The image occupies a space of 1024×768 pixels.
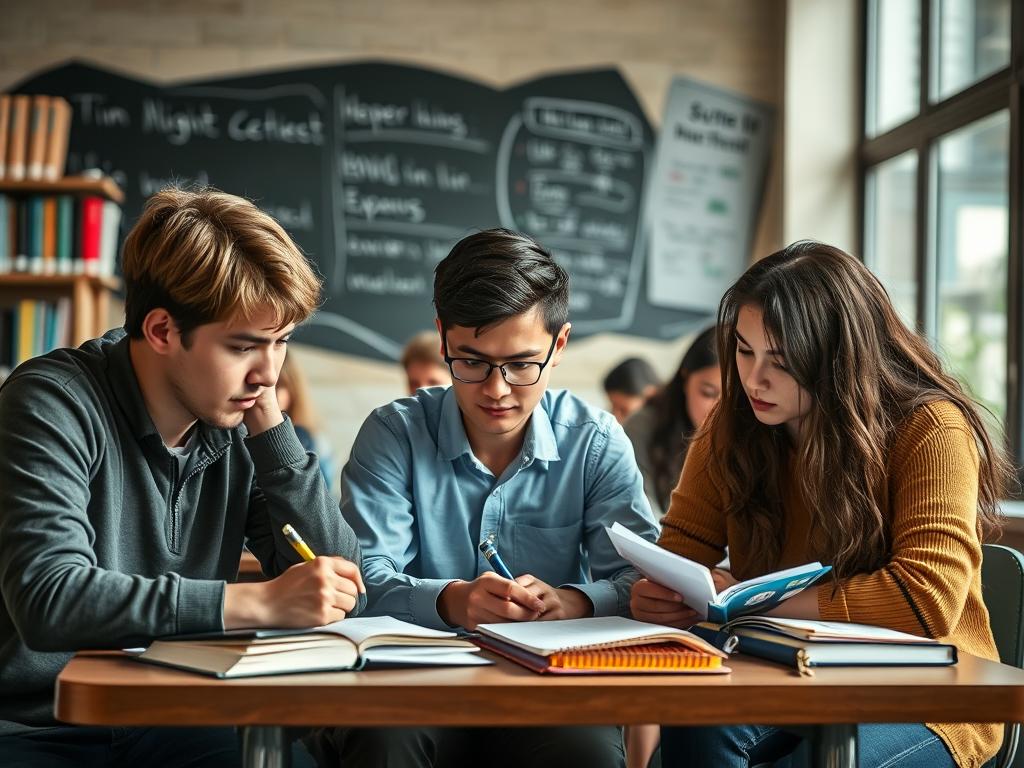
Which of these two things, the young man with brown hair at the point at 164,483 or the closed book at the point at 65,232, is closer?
the young man with brown hair at the point at 164,483

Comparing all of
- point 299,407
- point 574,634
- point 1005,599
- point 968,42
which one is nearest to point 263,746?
point 574,634

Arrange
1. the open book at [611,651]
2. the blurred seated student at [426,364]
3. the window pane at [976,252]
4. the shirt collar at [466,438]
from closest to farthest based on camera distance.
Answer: the open book at [611,651], the shirt collar at [466,438], the window pane at [976,252], the blurred seated student at [426,364]

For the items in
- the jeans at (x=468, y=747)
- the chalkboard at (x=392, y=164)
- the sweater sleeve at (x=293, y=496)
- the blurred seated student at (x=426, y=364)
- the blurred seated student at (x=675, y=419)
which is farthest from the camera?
the chalkboard at (x=392, y=164)

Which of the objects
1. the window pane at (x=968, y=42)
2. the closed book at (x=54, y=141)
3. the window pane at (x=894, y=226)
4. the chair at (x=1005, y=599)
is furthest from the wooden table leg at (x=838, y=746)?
the closed book at (x=54, y=141)

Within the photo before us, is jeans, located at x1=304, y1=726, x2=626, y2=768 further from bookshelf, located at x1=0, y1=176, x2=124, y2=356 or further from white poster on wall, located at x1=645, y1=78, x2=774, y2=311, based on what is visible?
white poster on wall, located at x1=645, y1=78, x2=774, y2=311

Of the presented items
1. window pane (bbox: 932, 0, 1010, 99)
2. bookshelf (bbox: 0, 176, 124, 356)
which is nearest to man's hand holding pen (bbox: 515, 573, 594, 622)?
window pane (bbox: 932, 0, 1010, 99)

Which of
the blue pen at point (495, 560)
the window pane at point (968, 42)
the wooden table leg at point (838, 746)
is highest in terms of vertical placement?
the window pane at point (968, 42)

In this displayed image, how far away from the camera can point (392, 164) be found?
4824 mm

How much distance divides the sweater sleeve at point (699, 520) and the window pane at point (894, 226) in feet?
9.10

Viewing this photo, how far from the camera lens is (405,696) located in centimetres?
110

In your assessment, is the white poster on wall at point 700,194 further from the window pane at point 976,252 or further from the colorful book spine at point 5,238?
the colorful book spine at point 5,238

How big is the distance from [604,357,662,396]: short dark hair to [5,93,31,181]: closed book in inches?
90.1

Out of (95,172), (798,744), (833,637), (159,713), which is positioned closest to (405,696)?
(159,713)

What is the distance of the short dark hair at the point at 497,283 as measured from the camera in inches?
69.2
